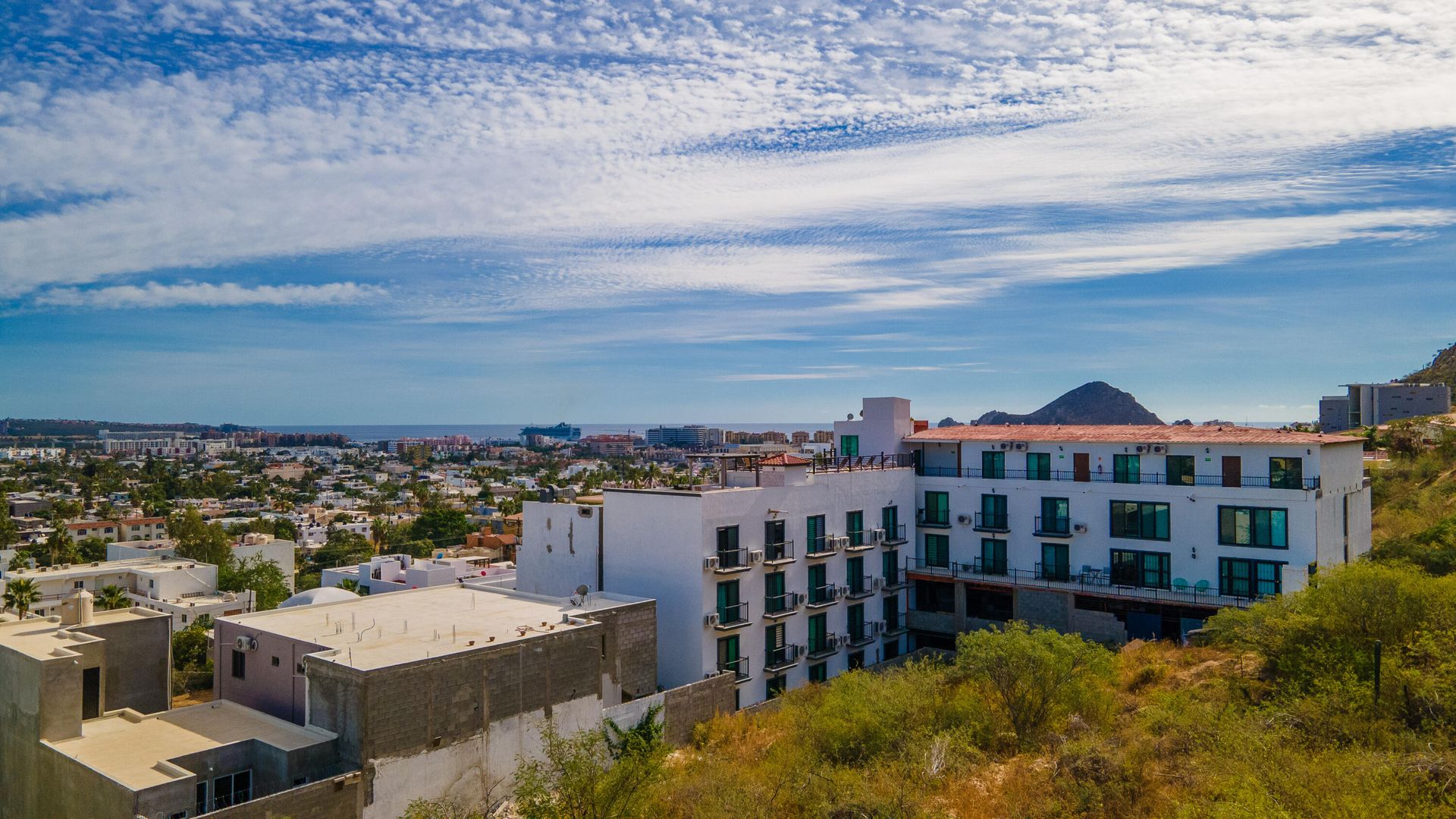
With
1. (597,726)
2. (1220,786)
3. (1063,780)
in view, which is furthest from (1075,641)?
(597,726)

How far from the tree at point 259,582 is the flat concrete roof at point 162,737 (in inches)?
1542

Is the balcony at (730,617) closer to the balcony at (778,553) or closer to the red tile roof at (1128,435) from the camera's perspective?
the balcony at (778,553)

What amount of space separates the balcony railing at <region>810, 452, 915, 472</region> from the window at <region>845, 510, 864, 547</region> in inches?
76.5

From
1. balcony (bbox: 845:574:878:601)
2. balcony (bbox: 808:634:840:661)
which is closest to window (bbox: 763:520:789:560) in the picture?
balcony (bbox: 808:634:840:661)

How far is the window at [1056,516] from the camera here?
1607 inches

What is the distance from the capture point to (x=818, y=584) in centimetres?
3784

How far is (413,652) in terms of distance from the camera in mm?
23672

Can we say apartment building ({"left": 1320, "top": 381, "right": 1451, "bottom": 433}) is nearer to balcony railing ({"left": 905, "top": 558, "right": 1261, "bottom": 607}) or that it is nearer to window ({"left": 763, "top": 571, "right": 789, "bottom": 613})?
balcony railing ({"left": 905, "top": 558, "right": 1261, "bottom": 607})

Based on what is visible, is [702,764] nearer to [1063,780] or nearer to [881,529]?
[1063,780]

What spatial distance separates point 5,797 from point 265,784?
8.23 meters

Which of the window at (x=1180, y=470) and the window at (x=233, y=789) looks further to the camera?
the window at (x=1180, y=470)

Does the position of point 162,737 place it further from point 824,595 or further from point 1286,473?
point 1286,473

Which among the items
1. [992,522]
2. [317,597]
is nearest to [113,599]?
[317,597]

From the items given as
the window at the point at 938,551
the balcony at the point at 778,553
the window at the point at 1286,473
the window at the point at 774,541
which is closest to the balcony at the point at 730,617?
the balcony at the point at 778,553
